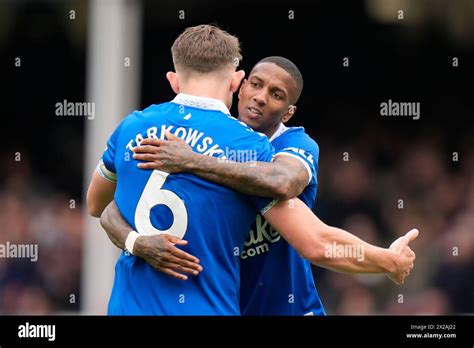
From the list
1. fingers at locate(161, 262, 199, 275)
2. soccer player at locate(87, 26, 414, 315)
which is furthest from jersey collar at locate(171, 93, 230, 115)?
fingers at locate(161, 262, 199, 275)

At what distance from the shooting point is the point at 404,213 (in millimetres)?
9234

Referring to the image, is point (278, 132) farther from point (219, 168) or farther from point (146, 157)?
point (146, 157)

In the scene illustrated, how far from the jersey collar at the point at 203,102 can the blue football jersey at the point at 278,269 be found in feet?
1.30

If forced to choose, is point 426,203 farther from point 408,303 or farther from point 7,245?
point 7,245

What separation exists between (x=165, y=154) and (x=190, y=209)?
9.9 inches

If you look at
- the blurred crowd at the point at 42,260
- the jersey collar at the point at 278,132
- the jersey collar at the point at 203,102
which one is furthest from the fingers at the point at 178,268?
the blurred crowd at the point at 42,260

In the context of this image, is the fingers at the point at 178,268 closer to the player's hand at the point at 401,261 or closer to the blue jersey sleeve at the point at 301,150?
the blue jersey sleeve at the point at 301,150

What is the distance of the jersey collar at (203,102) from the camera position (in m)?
4.23

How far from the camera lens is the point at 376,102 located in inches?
409

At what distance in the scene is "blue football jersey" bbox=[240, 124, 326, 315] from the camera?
454 cm

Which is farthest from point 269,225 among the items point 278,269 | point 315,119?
point 315,119

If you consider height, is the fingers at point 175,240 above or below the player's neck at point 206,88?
below

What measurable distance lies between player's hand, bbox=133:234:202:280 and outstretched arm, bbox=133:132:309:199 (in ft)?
0.95

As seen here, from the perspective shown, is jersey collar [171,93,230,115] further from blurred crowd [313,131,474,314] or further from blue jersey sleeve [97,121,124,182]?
blurred crowd [313,131,474,314]
